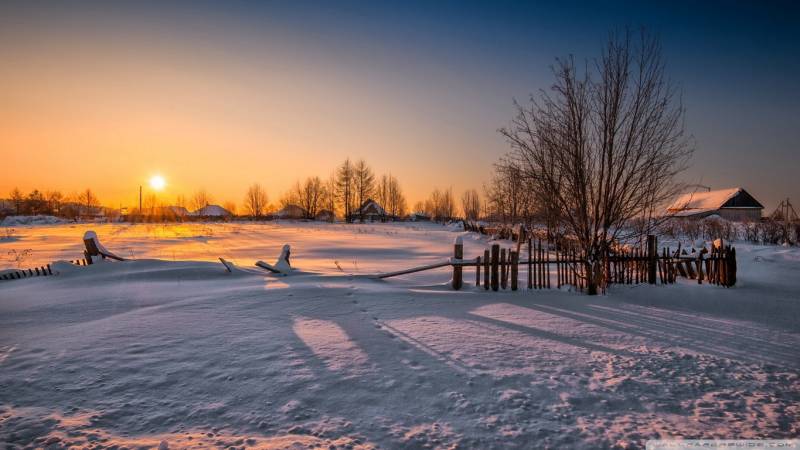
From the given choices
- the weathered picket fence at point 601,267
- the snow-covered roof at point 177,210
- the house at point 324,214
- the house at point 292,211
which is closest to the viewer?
the weathered picket fence at point 601,267

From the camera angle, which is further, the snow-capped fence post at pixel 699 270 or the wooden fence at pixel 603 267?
the snow-capped fence post at pixel 699 270

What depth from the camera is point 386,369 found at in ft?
12.4

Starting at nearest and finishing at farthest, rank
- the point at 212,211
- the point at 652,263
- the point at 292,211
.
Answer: the point at 652,263, the point at 292,211, the point at 212,211

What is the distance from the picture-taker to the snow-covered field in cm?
276

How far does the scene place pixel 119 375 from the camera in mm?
3576

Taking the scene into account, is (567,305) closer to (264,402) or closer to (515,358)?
(515,358)

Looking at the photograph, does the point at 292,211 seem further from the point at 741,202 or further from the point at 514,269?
the point at 514,269

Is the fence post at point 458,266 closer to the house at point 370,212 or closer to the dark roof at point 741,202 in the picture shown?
the dark roof at point 741,202

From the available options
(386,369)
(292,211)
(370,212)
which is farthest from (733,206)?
(292,211)

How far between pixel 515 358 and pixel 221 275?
25.6 feet

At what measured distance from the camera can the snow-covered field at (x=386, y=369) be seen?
9.05ft

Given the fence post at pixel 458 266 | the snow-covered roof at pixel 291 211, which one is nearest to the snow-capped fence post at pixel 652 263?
the fence post at pixel 458 266

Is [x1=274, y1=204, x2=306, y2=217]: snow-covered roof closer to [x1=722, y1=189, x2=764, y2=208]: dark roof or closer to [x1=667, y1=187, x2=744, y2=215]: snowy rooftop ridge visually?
[x1=667, y1=187, x2=744, y2=215]: snowy rooftop ridge

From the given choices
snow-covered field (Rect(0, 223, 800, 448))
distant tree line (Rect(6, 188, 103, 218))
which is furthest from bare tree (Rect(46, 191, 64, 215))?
snow-covered field (Rect(0, 223, 800, 448))
